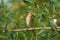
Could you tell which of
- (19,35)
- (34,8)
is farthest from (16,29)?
(34,8)

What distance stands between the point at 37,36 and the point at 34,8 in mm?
149

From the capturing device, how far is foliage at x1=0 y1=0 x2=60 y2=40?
1.52 metres

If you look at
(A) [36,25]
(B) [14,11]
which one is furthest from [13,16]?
(A) [36,25]

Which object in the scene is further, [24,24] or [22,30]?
[24,24]

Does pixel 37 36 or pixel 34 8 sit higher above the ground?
pixel 34 8

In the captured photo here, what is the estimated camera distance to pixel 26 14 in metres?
1.57

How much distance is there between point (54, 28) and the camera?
146 centimetres

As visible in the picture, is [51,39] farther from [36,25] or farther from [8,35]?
[8,35]

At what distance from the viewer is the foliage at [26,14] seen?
152cm

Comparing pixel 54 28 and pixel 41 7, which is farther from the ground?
pixel 41 7

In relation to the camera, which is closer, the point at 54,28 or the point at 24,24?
the point at 54,28

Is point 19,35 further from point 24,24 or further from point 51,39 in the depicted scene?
point 51,39

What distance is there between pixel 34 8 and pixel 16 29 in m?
0.14

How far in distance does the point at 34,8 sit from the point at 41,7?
4cm
